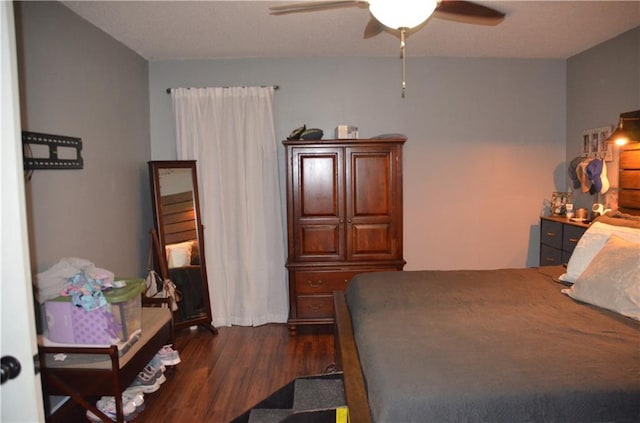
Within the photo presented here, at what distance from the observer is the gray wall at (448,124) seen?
4066 mm

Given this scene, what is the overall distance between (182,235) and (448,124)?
108 inches

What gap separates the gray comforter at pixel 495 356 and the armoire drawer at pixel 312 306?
1.29 meters

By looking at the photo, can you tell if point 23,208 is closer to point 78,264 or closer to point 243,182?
point 78,264

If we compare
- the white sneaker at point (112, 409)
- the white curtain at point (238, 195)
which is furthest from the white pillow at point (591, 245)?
the white sneaker at point (112, 409)

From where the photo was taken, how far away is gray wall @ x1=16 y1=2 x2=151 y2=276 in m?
2.44

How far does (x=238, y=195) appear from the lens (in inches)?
159

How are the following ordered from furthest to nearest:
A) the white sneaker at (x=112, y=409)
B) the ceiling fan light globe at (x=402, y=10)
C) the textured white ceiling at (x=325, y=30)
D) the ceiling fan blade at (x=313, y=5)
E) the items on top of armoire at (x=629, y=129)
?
the items on top of armoire at (x=629, y=129)
the textured white ceiling at (x=325, y=30)
the white sneaker at (x=112, y=409)
the ceiling fan blade at (x=313, y=5)
the ceiling fan light globe at (x=402, y=10)

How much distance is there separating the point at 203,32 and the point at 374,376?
111 inches

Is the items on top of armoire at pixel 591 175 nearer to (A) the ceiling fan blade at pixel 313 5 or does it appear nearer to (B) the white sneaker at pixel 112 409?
(A) the ceiling fan blade at pixel 313 5

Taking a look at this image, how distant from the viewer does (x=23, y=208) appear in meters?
1.07

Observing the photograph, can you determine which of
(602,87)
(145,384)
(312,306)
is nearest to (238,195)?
(312,306)

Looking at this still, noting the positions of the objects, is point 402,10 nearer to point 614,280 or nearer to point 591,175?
point 614,280

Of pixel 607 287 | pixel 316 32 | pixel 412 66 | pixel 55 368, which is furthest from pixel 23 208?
pixel 412 66

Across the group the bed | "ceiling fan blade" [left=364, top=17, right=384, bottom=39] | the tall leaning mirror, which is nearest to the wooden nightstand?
the bed
